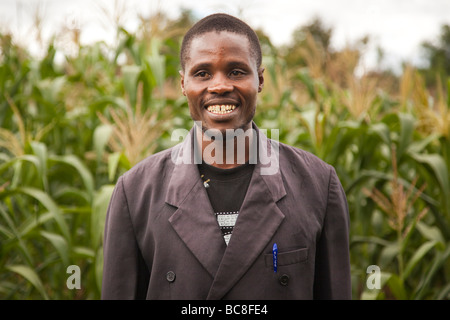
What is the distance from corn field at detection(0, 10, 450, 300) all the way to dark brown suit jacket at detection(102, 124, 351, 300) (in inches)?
36.8

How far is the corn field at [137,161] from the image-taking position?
99.1 inches

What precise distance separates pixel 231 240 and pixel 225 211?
0.11 m

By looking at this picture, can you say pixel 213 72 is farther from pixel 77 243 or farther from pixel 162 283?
pixel 77 243

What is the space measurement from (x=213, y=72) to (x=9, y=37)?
10.7 feet

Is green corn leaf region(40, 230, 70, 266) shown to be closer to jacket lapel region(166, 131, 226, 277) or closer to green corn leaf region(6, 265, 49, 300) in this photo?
green corn leaf region(6, 265, 49, 300)

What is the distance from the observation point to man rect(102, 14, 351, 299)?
1.35m

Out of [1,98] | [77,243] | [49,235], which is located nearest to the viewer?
[49,235]

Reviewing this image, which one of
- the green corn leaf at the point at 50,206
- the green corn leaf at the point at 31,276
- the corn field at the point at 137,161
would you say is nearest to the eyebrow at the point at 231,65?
the corn field at the point at 137,161

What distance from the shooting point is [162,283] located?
4.55 feet

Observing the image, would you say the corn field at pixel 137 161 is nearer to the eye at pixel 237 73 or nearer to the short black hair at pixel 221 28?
the short black hair at pixel 221 28

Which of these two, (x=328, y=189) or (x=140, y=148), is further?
(x=140, y=148)

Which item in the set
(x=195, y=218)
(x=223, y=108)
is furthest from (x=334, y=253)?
(x=223, y=108)

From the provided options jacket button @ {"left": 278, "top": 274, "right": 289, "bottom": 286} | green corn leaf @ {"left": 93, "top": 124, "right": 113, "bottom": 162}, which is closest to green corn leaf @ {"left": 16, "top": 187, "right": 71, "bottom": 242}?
green corn leaf @ {"left": 93, "top": 124, "right": 113, "bottom": 162}
